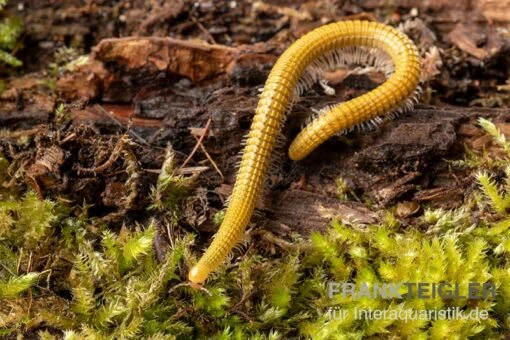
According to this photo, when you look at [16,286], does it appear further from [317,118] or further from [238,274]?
[317,118]

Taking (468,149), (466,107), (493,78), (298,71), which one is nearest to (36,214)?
(298,71)

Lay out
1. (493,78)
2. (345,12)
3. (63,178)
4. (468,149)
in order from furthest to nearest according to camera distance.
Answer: (345,12)
(493,78)
(468,149)
(63,178)

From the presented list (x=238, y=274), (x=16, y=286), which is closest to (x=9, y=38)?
(x=16, y=286)

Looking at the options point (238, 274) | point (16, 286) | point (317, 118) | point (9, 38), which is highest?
point (9, 38)

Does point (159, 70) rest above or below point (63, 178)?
above

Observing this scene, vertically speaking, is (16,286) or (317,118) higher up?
(317,118)

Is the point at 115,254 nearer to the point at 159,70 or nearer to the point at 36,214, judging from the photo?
the point at 36,214

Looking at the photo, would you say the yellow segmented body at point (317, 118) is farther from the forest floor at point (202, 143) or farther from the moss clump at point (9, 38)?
the moss clump at point (9, 38)
